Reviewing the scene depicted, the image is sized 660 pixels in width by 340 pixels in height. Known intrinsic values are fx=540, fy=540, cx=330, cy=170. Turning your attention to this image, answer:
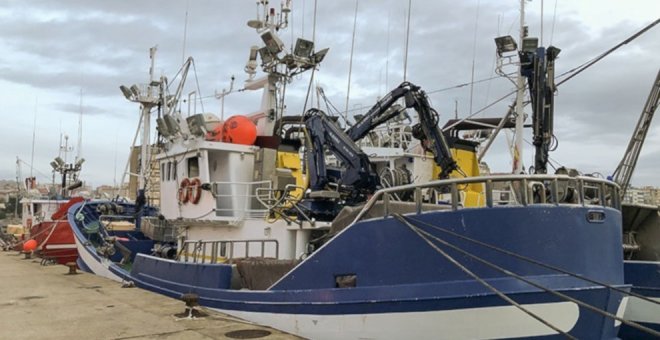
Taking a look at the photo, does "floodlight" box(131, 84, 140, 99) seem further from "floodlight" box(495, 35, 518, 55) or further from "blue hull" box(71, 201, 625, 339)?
"blue hull" box(71, 201, 625, 339)

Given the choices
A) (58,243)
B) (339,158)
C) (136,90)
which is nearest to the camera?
(339,158)

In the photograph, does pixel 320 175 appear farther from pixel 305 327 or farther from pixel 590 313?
pixel 590 313

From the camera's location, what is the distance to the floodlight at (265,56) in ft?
38.9

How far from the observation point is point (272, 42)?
11.6 m

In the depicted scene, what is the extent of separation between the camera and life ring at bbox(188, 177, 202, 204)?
1052 centimetres

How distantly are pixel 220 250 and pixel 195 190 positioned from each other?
1.34 m

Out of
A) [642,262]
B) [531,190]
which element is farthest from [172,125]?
[642,262]

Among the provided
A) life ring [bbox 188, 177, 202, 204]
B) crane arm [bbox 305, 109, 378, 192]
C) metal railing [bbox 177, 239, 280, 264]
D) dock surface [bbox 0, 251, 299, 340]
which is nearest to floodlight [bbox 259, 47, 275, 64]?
crane arm [bbox 305, 109, 378, 192]

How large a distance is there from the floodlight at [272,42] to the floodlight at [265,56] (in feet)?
0.44

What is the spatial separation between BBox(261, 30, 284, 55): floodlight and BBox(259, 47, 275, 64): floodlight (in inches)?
5.3

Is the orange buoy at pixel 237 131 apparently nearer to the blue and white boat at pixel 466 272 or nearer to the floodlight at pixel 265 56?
the floodlight at pixel 265 56

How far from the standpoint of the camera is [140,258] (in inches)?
458

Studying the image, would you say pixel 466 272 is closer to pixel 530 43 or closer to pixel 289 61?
pixel 289 61

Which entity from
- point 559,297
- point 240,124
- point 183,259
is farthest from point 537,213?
point 183,259
